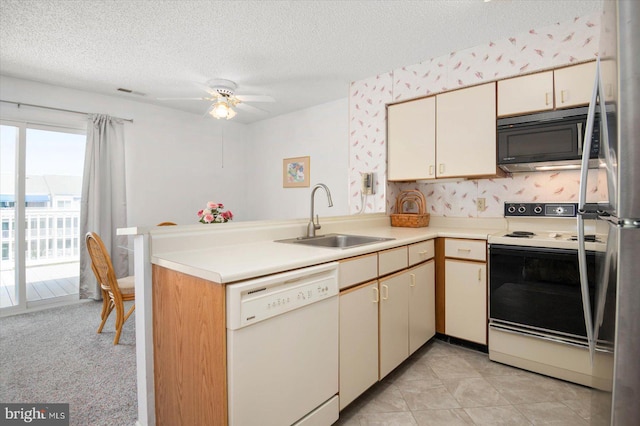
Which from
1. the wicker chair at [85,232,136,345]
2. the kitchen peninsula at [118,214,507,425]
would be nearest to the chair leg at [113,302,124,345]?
the wicker chair at [85,232,136,345]

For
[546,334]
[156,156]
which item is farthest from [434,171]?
[156,156]

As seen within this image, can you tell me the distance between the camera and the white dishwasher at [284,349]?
1.08 m

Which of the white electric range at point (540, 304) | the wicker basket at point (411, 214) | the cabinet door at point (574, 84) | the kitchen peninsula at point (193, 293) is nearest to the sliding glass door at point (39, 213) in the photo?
the kitchen peninsula at point (193, 293)

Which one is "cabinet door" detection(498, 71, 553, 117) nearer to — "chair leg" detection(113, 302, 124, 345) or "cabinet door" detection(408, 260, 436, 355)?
"cabinet door" detection(408, 260, 436, 355)

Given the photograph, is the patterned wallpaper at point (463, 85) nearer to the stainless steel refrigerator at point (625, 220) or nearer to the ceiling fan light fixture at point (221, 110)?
the ceiling fan light fixture at point (221, 110)

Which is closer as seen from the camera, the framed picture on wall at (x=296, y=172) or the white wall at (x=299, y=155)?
the white wall at (x=299, y=155)

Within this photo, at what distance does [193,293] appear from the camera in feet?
3.94

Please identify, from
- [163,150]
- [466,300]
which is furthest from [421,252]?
[163,150]

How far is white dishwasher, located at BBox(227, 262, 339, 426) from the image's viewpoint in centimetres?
108

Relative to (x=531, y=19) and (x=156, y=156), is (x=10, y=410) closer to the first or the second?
(x=156, y=156)

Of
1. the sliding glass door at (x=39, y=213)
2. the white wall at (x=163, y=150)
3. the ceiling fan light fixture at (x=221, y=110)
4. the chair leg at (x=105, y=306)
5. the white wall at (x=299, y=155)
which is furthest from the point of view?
the white wall at (x=299, y=155)

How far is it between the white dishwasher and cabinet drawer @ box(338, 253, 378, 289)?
7cm

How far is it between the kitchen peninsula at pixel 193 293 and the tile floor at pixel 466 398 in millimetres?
834

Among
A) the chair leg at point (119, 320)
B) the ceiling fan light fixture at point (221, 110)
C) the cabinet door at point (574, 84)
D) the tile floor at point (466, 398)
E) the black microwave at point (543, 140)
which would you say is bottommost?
the tile floor at point (466, 398)
